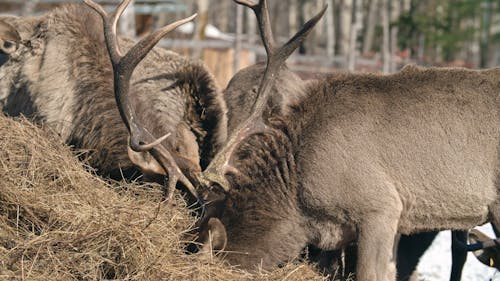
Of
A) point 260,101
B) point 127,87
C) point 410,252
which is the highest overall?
point 127,87

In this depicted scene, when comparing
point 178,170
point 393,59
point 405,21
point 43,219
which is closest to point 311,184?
point 178,170

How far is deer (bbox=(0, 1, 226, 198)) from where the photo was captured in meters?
7.15

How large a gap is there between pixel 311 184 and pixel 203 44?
1183cm

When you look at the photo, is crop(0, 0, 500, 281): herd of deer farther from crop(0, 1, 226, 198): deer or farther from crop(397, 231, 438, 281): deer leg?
crop(397, 231, 438, 281): deer leg

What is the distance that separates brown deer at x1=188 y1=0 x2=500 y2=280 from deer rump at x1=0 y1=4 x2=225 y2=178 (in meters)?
0.62

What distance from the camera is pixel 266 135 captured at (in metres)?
6.80

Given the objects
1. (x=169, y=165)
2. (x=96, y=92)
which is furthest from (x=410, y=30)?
(x=169, y=165)

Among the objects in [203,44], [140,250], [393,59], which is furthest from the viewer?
[393,59]

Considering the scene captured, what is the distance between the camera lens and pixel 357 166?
6.57 m

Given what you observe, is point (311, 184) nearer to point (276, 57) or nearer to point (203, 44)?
point (276, 57)

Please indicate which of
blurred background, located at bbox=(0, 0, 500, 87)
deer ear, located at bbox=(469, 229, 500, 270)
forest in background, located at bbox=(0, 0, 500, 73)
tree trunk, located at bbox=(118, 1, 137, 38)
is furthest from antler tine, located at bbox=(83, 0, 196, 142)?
forest in background, located at bbox=(0, 0, 500, 73)

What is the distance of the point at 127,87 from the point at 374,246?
6.75 ft

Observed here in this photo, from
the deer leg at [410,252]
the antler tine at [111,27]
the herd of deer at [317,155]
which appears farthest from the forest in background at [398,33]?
the antler tine at [111,27]

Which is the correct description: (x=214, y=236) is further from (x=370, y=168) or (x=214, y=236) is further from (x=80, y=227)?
(x=370, y=168)
